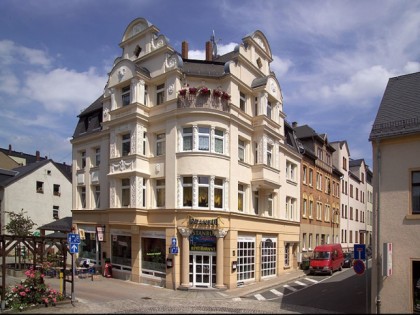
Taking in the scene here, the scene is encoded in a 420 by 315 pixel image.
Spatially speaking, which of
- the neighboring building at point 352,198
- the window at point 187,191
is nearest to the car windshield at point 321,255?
the window at point 187,191

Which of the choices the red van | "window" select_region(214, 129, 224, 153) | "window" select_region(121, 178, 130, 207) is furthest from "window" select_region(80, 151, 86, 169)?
the red van

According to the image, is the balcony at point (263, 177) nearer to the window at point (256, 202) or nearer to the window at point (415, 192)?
the window at point (256, 202)

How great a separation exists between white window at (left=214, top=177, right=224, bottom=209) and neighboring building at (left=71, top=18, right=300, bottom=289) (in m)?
0.06

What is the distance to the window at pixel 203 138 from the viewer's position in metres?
24.5

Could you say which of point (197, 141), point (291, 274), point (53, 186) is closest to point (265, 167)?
point (197, 141)

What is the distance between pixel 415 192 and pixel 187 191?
12.4 meters

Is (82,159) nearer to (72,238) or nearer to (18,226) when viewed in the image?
(18,226)

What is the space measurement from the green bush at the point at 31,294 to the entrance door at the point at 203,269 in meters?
8.40

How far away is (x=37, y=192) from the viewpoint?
44875mm

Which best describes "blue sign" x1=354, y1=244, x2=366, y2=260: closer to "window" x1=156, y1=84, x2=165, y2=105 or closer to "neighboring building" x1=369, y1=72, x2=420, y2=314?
"neighboring building" x1=369, y1=72, x2=420, y2=314

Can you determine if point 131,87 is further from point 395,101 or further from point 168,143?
point 395,101

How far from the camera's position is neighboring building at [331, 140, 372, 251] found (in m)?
49.1

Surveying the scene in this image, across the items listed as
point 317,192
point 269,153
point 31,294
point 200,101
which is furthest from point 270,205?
point 31,294

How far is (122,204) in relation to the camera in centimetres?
2712
